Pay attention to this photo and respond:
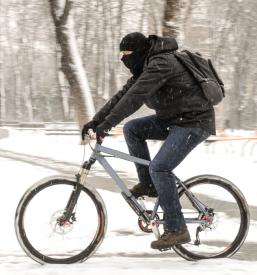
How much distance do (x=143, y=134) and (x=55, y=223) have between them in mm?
1103

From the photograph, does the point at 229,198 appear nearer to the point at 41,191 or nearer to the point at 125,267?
the point at 125,267

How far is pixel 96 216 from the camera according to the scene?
4.93m

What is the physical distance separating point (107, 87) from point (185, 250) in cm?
3689

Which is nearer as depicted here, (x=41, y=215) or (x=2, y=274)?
(x=2, y=274)

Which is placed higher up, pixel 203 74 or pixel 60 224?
pixel 203 74

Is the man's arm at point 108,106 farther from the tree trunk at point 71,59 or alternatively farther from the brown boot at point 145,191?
the tree trunk at point 71,59

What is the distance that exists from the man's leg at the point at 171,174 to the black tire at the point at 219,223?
0.27 m

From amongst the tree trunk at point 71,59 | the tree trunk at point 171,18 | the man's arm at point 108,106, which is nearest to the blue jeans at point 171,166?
the man's arm at point 108,106

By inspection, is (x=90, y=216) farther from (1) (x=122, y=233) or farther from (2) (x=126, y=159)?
(1) (x=122, y=233)

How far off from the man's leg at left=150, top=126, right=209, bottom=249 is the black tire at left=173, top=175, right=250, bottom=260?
10.8 inches

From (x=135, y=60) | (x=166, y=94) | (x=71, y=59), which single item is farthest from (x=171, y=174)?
(x=71, y=59)

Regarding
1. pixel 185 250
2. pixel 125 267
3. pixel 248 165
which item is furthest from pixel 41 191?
pixel 248 165

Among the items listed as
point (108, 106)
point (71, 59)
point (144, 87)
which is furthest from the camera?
point (71, 59)

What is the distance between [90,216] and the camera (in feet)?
16.1
